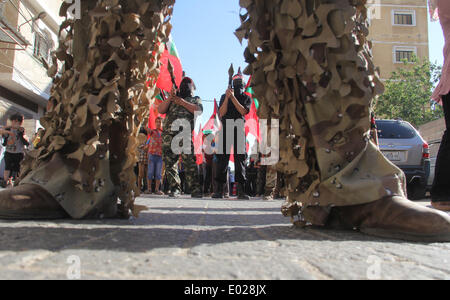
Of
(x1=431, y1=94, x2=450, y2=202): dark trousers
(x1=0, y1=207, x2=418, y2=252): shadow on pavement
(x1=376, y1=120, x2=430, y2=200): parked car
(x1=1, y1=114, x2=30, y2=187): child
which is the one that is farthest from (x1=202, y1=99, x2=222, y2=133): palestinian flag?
(x1=0, y1=207, x2=418, y2=252): shadow on pavement

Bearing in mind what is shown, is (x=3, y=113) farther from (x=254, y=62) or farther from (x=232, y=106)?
(x=254, y=62)

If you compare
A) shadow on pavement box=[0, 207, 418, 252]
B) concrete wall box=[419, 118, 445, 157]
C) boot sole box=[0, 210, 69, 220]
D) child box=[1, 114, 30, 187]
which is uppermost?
concrete wall box=[419, 118, 445, 157]

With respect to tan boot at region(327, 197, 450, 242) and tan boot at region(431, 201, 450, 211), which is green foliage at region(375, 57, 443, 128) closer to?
tan boot at region(431, 201, 450, 211)

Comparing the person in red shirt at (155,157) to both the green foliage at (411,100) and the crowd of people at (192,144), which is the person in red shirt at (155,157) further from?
the green foliage at (411,100)

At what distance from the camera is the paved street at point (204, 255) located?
90 cm

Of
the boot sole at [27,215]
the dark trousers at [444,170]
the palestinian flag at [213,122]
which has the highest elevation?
the palestinian flag at [213,122]

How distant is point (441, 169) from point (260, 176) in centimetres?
612

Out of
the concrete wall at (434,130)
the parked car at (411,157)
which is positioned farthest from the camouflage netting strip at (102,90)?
the concrete wall at (434,130)

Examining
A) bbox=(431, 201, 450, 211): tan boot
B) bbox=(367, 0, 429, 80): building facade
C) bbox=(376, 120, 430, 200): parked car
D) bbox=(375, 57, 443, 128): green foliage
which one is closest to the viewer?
bbox=(431, 201, 450, 211): tan boot

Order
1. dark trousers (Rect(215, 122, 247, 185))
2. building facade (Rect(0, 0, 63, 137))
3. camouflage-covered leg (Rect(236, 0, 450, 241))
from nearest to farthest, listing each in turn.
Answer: camouflage-covered leg (Rect(236, 0, 450, 241)) < dark trousers (Rect(215, 122, 247, 185)) < building facade (Rect(0, 0, 63, 137))

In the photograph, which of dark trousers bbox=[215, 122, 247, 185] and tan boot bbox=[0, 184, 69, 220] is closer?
tan boot bbox=[0, 184, 69, 220]

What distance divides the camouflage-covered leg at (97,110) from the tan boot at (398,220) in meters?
1.19

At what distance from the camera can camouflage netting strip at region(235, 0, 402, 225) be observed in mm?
1737

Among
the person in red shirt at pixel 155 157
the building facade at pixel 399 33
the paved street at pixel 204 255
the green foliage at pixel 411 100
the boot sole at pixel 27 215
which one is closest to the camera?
A: the paved street at pixel 204 255
